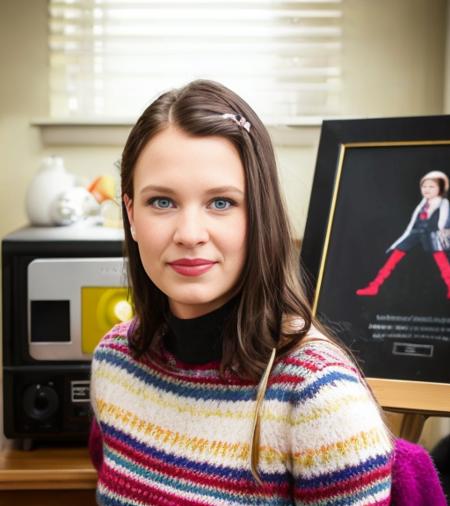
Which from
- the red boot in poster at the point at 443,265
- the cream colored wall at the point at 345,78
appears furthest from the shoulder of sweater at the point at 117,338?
the cream colored wall at the point at 345,78

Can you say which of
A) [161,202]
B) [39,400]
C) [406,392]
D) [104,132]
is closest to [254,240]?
[161,202]

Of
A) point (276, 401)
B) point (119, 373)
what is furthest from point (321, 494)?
point (119, 373)

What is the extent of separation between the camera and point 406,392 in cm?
109

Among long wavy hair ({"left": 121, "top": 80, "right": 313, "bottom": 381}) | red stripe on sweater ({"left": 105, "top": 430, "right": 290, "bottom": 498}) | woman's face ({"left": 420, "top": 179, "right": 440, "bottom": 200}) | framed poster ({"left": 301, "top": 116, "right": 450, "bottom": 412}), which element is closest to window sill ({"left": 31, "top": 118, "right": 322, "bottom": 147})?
framed poster ({"left": 301, "top": 116, "right": 450, "bottom": 412})

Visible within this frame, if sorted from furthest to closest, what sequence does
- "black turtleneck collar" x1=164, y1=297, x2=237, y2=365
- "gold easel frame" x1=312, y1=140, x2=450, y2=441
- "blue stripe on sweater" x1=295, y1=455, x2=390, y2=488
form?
"gold easel frame" x1=312, y1=140, x2=450, y2=441
"black turtleneck collar" x1=164, y1=297, x2=237, y2=365
"blue stripe on sweater" x1=295, y1=455, x2=390, y2=488

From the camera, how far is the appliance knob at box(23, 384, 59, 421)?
4.41 feet

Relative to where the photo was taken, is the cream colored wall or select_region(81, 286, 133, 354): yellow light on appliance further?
the cream colored wall

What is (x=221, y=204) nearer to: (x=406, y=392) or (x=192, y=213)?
(x=192, y=213)

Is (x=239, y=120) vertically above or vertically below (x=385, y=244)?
above

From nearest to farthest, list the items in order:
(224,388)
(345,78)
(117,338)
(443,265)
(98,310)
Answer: (224,388), (117,338), (443,265), (98,310), (345,78)

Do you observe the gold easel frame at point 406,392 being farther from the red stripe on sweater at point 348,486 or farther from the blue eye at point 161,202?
the blue eye at point 161,202

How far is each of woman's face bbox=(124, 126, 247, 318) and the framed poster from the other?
0.40 meters

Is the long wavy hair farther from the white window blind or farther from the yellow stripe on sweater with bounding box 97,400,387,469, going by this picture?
the white window blind

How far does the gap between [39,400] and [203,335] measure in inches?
22.7
